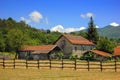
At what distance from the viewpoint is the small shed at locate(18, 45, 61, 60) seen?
86200 millimetres

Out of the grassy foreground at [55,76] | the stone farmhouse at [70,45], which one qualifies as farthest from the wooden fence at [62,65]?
the stone farmhouse at [70,45]

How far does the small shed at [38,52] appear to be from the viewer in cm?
8620

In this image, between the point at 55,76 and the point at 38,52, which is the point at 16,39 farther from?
the point at 55,76

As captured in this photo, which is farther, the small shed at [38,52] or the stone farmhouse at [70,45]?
the stone farmhouse at [70,45]

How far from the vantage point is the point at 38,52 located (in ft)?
290

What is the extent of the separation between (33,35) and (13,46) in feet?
169

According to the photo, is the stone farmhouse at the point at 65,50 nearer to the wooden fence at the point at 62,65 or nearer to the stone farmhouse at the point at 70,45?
the stone farmhouse at the point at 70,45

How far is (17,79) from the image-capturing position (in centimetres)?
2852

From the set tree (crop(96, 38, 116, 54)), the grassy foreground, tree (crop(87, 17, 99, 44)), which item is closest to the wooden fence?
the grassy foreground

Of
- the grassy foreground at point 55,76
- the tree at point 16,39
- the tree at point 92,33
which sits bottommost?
the grassy foreground at point 55,76

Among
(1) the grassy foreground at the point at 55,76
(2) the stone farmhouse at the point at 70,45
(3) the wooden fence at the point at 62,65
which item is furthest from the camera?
(2) the stone farmhouse at the point at 70,45

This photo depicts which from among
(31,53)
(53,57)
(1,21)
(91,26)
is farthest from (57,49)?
(1,21)

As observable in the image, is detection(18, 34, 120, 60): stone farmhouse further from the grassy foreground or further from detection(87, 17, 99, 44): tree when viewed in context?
the grassy foreground

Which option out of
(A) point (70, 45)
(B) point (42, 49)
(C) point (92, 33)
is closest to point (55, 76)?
(B) point (42, 49)
